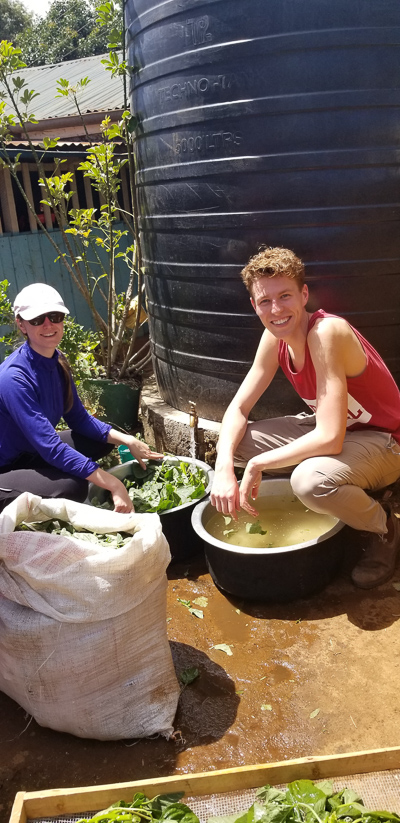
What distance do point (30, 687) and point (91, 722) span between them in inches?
8.8

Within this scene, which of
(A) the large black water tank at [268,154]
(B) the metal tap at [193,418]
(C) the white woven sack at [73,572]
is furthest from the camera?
(B) the metal tap at [193,418]

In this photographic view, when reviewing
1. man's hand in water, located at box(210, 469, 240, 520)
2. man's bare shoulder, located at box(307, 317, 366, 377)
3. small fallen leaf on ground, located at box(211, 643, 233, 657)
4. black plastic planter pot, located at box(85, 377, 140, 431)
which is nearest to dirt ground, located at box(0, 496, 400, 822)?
small fallen leaf on ground, located at box(211, 643, 233, 657)

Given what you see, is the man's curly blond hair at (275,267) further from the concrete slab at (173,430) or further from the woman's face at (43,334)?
the concrete slab at (173,430)

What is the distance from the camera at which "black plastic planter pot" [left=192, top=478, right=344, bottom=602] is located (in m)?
2.72

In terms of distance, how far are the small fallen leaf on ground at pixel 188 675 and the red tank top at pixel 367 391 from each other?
46.3 inches

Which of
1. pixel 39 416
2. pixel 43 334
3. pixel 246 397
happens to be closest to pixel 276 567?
pixel 246 397

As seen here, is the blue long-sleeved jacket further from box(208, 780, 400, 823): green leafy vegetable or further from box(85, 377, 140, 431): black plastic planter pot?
box(85, 377, 140, 431): black plastic planter pot

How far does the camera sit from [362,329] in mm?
3436

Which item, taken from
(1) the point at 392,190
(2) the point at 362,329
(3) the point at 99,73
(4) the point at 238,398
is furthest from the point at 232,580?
(3) the point at 99,73

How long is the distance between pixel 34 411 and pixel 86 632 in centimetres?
93

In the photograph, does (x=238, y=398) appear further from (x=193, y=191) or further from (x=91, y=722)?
(x=91, y=722)

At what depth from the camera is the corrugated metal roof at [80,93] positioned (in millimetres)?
9999

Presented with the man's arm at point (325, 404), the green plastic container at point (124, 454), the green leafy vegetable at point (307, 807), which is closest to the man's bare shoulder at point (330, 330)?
the man's arm at point (325, 404)

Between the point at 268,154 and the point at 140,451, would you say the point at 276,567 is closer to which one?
the point at 140,451
